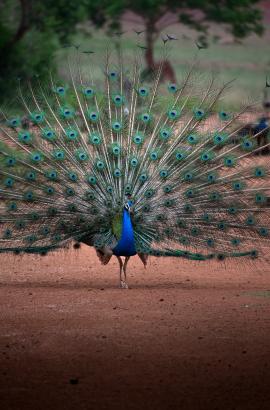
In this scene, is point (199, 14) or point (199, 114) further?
point (199, 14)

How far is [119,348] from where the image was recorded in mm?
8250

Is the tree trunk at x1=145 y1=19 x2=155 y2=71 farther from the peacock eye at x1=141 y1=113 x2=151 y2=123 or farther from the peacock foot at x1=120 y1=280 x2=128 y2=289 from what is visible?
the peacock foot at x1=120 y1=280 x2=128 y2=289

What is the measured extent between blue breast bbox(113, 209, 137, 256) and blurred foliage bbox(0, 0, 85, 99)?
14.3 metres

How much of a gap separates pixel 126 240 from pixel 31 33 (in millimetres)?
19374

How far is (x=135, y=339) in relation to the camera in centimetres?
860

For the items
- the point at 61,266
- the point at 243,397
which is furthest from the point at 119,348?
the point at 61,266

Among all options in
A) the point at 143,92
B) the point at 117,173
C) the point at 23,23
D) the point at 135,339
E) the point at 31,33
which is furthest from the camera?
the point at 31,33

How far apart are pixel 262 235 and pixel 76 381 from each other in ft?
14.9

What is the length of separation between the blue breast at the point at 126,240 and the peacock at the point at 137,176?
0.04 feet

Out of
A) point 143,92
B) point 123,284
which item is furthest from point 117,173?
point 123,284

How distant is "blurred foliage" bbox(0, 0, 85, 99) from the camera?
27416mm

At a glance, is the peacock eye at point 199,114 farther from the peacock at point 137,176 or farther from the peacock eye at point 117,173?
the peacock eye at point 117,173

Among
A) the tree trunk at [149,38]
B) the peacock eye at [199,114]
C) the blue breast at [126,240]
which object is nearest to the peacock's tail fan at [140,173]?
the peacock eye at [199,114]

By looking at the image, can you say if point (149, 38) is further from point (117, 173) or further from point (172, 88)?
point (117, 173)
